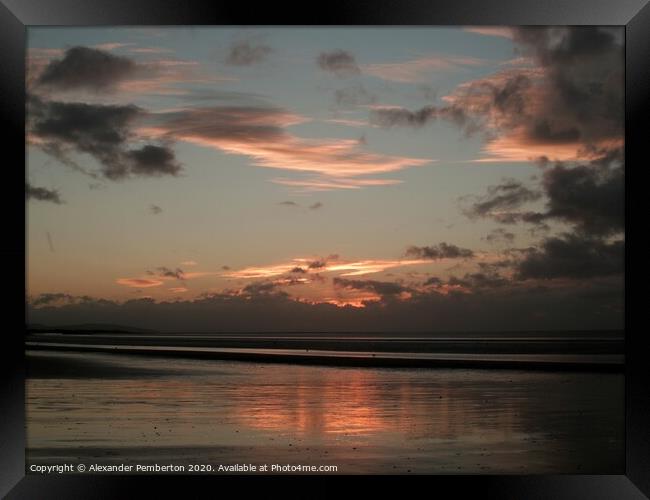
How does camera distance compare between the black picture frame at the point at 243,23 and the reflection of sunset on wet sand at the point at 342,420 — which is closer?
the black picture frame at the point at 243,23

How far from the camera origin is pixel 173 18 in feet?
26.4

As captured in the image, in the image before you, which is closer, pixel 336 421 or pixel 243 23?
pixel 243 23

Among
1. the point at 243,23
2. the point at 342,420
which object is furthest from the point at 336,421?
the point at 243,23

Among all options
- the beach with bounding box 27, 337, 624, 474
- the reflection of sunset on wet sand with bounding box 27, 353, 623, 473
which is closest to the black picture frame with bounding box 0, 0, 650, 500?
the beach with bounding box 27, 337, 624, 474

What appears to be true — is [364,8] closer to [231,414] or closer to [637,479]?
[637,479]

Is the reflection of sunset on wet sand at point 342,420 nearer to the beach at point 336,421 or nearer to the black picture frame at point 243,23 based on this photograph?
the beach at point 336,421

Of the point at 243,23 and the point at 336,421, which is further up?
the point at 243,23

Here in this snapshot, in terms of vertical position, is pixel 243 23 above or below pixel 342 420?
above

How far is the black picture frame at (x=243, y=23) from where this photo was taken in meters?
7.86

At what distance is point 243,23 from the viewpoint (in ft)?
26.6

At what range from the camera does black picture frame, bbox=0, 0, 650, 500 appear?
25.8 feet

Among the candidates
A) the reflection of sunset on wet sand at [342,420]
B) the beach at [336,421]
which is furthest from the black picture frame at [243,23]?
the reflection of sunset on wet sand at [342,420]

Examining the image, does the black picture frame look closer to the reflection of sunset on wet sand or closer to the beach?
the beach

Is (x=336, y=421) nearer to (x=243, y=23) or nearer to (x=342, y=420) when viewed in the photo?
(x=342, y=420)
